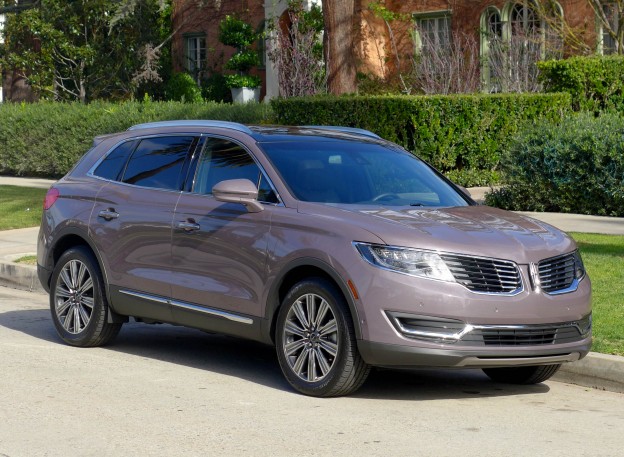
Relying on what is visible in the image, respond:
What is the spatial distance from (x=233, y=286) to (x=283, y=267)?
1.80 feet

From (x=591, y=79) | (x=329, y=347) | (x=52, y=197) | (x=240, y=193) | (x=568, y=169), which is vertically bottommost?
(x=329, y=347)

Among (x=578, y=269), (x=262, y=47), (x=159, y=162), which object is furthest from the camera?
(x=262, y=47)

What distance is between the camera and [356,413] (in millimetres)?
7434

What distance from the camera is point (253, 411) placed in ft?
24.5

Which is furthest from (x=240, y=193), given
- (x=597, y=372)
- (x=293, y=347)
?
(x=597, y=372)

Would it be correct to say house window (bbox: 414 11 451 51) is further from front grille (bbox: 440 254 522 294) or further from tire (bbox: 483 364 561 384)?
front grille (bbox: 440 254 522 294)

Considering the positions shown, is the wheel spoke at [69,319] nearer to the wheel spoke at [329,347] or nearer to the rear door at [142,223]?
the rear door at [142,223]

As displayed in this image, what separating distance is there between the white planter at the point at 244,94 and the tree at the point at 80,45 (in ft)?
9.64

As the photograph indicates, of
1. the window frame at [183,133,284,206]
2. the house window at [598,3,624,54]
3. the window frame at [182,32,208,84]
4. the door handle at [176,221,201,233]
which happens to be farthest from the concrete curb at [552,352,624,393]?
the window frame at [182,32,208,84]

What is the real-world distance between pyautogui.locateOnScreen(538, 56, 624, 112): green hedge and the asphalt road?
14.4 meters

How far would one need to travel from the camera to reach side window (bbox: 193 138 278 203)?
8648 mm

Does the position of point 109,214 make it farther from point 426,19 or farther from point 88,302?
point 426,19

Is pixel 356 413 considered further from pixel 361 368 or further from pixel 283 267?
pixel 283 267

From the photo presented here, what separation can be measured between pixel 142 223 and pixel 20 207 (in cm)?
1216
